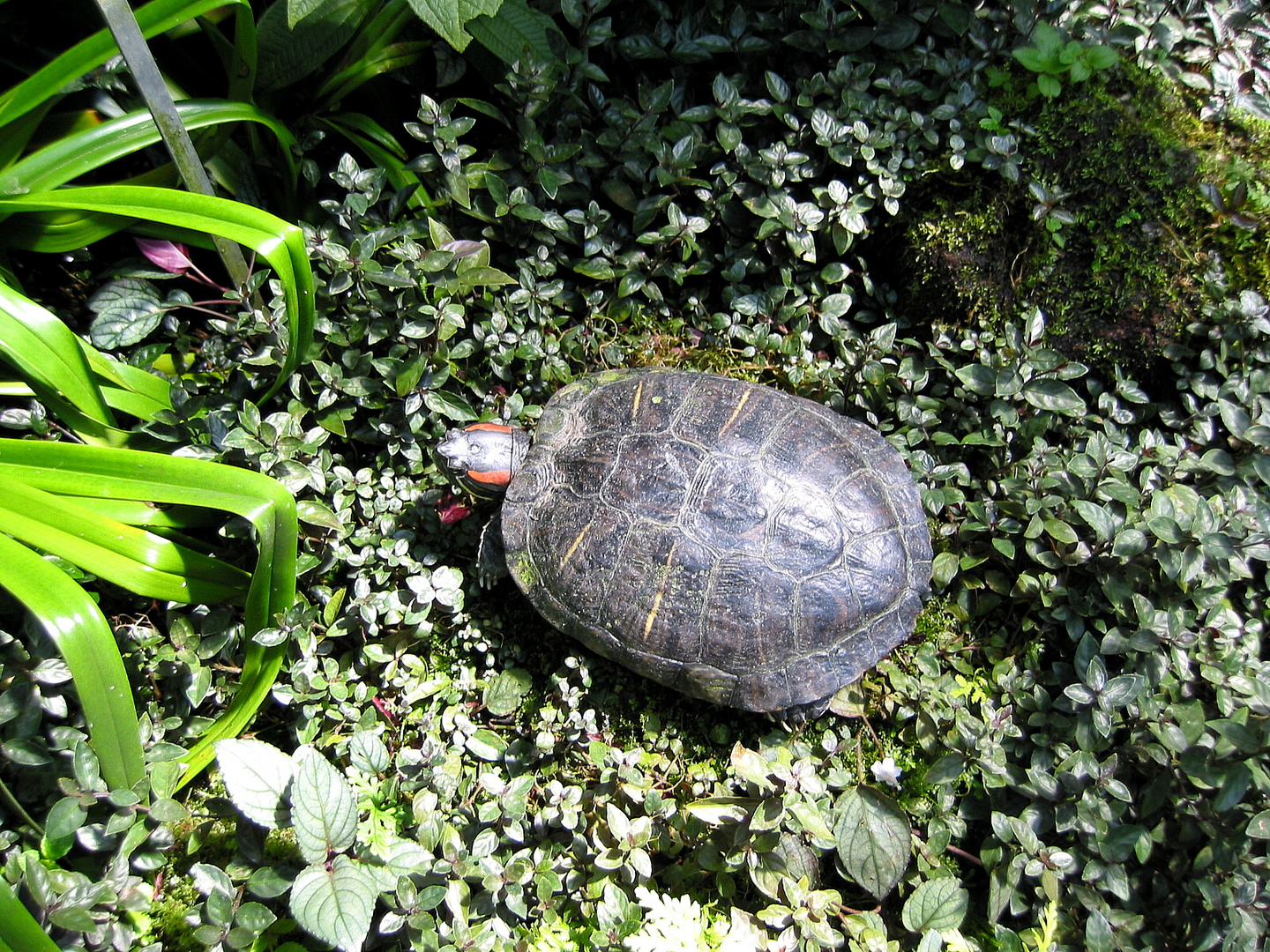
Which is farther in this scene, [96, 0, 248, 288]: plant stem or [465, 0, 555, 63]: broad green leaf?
[465, 0, 555, 63]: broad green leaf

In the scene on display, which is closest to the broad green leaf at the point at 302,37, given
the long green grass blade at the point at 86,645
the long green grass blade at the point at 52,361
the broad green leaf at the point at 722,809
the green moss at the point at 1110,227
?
the long green grass blade at the point at 52,361

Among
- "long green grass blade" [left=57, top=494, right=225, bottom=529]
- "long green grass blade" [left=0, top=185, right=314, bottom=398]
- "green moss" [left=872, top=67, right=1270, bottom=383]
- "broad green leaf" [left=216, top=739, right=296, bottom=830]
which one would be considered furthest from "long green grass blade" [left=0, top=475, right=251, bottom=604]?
"green moss" [left=872, top=67, right=1270, bottom=383]

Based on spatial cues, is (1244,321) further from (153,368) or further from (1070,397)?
(153,368)

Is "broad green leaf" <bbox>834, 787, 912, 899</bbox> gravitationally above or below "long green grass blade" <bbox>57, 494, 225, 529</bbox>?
below

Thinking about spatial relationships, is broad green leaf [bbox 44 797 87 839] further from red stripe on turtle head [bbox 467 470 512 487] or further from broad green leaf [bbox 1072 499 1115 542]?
broad green leaf [bbox 1072 499 1115 542]

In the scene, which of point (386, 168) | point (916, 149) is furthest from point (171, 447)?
point (916, 149)
